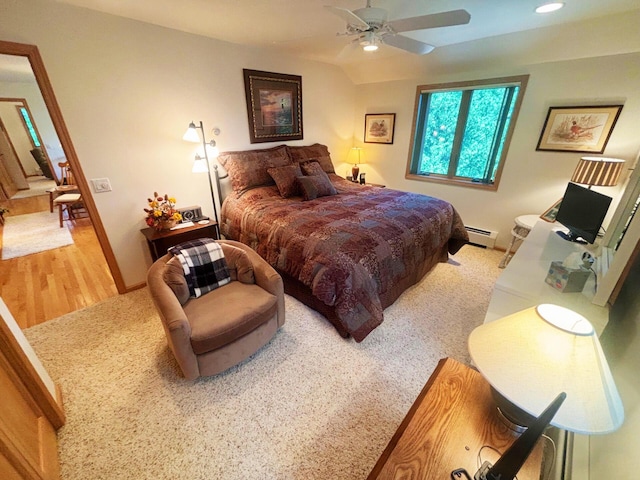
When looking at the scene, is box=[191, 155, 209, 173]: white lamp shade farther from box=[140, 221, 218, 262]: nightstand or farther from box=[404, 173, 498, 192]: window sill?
box=[404, 173, 498, 192]: window sill

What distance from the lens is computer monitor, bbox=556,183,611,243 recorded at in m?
1.84

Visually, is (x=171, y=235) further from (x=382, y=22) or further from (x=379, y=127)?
(x=379, y=127)

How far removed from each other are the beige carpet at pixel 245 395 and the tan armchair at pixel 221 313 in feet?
0.62

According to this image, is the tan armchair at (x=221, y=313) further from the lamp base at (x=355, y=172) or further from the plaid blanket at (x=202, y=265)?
the lamp base at (x=355, y=172)

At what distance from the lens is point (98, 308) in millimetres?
2324

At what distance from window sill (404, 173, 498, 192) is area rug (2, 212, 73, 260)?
5.16 metres

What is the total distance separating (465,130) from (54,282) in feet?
17.4

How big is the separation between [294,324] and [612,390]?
1.84 metres

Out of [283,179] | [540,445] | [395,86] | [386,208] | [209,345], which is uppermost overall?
[395,86]

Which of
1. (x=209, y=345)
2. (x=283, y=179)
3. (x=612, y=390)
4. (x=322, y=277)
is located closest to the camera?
(x=612, y=390)

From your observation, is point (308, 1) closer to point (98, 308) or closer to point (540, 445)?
point (540, 445)

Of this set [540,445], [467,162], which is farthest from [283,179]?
[540,445]

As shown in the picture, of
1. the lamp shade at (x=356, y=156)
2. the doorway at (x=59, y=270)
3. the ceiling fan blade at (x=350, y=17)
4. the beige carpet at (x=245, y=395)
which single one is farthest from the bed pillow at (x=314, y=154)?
the doorway at (x=59, y=270)

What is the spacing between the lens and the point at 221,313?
5.28 feet
